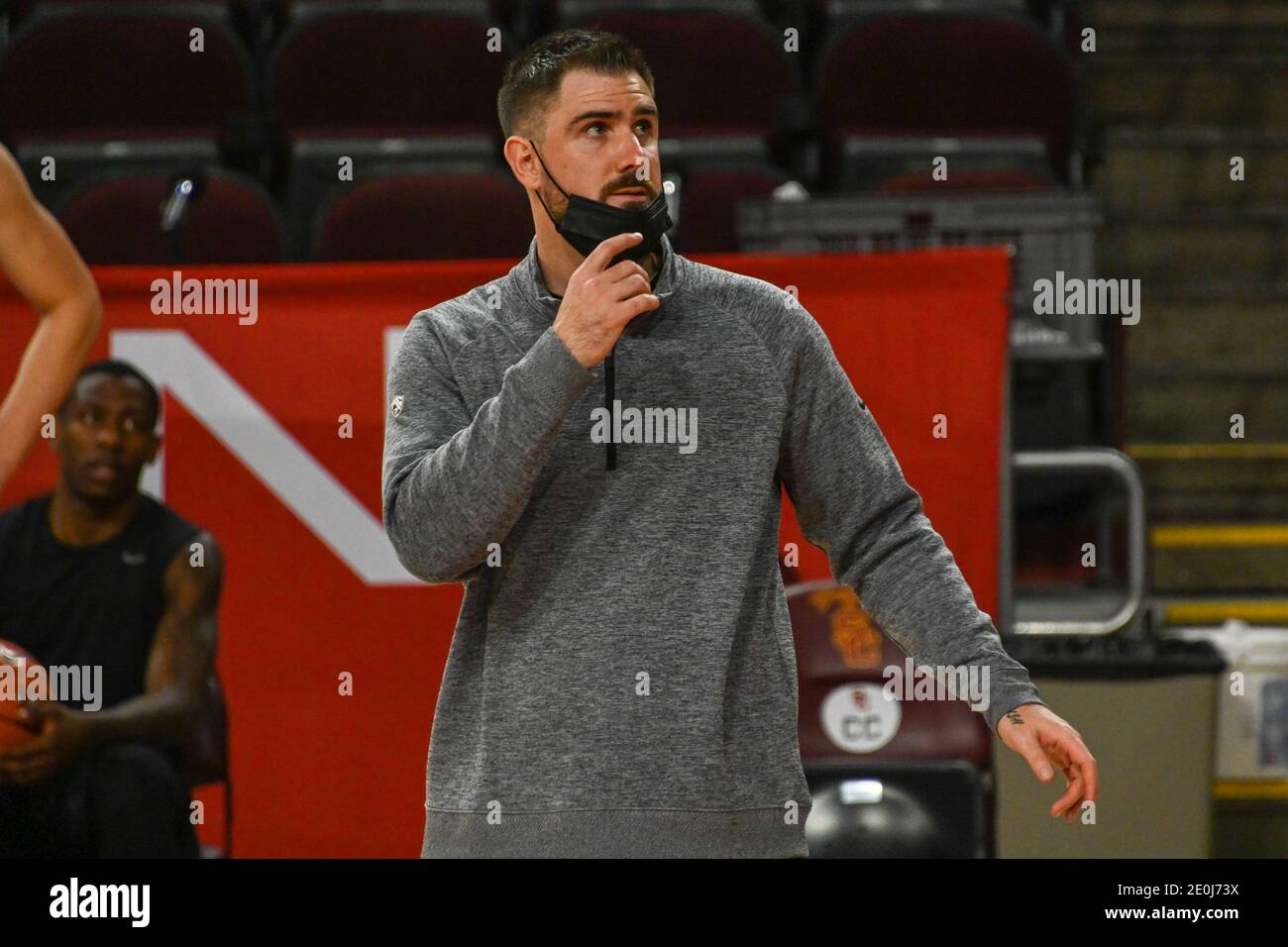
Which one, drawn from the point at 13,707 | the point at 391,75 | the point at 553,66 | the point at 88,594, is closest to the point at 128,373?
the point at 88,594

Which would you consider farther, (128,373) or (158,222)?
(158,222)

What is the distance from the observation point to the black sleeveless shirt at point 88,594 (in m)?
3.06

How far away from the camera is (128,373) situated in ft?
10.5

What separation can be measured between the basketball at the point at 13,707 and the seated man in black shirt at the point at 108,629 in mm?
14

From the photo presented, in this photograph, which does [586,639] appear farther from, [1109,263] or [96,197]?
[1109,263]

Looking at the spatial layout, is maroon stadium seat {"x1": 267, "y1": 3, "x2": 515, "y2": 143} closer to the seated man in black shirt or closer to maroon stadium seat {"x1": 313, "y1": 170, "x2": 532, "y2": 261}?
maroon stadium seat {"x1": 313, "y1": 170, "x2": 532, "y2": 261}

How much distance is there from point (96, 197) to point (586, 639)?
3000 mm

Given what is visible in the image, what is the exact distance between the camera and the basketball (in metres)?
2.93

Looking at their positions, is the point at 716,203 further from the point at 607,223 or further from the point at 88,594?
the point at 607,223

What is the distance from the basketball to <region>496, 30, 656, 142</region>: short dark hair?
155 cm

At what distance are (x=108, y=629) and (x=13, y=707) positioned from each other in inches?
8.4

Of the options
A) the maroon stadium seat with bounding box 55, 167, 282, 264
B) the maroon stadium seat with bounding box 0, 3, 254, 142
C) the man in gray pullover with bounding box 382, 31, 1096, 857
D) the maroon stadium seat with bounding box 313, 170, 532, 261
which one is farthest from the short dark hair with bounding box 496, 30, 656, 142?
the maroon stadium seat with bounding box 0, 3, 254, 142

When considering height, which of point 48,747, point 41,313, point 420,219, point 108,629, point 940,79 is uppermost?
point 940,79
